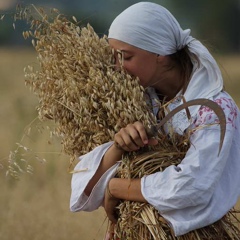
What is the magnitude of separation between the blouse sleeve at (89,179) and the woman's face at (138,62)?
10.6 inches

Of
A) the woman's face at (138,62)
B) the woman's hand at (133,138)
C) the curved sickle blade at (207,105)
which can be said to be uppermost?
the woman's face at (138,62)

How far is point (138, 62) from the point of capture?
4016 millimetres

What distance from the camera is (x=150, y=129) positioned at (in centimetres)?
388

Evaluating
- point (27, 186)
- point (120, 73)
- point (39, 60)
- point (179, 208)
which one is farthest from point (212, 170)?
point (27, 186)

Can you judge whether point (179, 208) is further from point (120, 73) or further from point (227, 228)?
point (120, 73)

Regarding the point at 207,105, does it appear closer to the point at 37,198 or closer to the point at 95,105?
the point at 95,105

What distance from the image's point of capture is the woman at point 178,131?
3844 millimetres

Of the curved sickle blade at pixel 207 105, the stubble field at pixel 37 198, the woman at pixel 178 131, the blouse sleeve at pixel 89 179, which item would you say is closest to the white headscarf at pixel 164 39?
the woman at pixel 178 131

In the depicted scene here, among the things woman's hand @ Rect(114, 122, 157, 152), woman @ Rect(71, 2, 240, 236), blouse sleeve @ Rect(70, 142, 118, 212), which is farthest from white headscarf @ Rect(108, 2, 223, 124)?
blouse sleeve @ Rect(70, 142, 118, 212)

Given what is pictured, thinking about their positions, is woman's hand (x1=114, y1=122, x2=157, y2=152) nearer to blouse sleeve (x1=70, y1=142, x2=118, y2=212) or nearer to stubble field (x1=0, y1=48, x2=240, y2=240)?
blouse sleeve (x1=70, y1=142, x2=118, y2=212)

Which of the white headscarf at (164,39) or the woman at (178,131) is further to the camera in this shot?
the white headscarf at (164,39)

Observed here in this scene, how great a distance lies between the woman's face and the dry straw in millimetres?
34

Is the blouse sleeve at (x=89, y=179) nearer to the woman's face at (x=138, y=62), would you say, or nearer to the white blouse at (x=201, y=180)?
the white blouse at (x=201, y=180)

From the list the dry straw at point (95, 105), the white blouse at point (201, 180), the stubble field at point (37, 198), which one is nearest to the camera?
the white blouse at point (201, 180)
